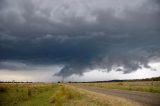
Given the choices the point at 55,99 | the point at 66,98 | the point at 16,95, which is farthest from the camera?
the point at 16,95

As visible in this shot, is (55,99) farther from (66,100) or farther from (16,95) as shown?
(16,95)

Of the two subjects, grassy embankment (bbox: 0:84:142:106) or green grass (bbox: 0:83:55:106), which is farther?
green grass (bbox: 0:83:55:106)

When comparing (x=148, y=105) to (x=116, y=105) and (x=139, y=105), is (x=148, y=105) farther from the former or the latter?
(x=116, y=105)

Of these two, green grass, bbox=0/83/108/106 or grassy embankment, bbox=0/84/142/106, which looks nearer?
grassy embankment, bbox=0/84/142/106

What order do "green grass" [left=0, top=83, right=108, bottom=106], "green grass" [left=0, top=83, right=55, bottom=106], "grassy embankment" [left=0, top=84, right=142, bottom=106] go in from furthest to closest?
"green grass" [left=0, top=83, right=55, bottom=106] < "green grass" [left=0, top=83, right=108, bottom=106] < "grassy embankment" [left=0, top=84, right=142, bottom=106]

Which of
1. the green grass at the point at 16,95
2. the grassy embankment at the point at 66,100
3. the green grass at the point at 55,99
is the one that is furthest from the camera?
the green grass at the point at 16,95

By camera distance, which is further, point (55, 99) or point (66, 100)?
point (55, 99)

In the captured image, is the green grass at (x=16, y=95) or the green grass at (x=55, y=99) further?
the green grass at (x=16, y=95)

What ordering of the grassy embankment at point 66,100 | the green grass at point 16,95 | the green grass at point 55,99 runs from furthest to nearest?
the green grass at point 16,95 < the green grass at point 55,99 < the grassy embankment at point 66,100

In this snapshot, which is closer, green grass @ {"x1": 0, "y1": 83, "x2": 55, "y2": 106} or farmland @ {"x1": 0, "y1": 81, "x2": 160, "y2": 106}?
farmland @ {"x1": 0, "y1": 81, "x2": 160, "y2": 106}

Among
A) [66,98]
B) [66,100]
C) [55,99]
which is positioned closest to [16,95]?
[66,98]

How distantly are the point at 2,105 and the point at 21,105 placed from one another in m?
2.78

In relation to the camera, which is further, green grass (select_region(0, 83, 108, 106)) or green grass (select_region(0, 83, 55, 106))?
green grass (select_region(0, 83, 55, 106))

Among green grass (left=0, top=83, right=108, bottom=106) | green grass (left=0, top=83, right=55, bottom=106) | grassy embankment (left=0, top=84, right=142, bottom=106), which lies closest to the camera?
grassy embankment (left=0, top=84, right=142, bottom=106)
